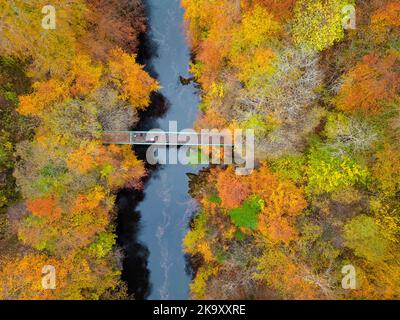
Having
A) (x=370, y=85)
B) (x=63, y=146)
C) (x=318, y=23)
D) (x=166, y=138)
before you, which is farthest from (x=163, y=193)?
(x=370, y=85)

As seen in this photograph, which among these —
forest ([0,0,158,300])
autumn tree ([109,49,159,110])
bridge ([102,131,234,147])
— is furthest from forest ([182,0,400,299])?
forest ([0,0,158,300])

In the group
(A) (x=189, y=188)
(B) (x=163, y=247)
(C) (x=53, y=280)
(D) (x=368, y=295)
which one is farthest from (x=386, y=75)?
(C) (x=53, y=280)

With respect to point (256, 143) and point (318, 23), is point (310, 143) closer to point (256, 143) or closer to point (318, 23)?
point (256, 143)

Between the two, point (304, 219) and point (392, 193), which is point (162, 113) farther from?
point (392, 193)

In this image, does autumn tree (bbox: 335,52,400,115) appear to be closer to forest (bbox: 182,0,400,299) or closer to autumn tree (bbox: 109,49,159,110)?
forest (bbox: 182,0,400,299)

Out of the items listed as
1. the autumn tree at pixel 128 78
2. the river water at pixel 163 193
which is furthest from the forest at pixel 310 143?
the autumn tree at pixel 128 78

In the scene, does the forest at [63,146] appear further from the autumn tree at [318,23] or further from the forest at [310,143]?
the autumn tree at [318,23]
